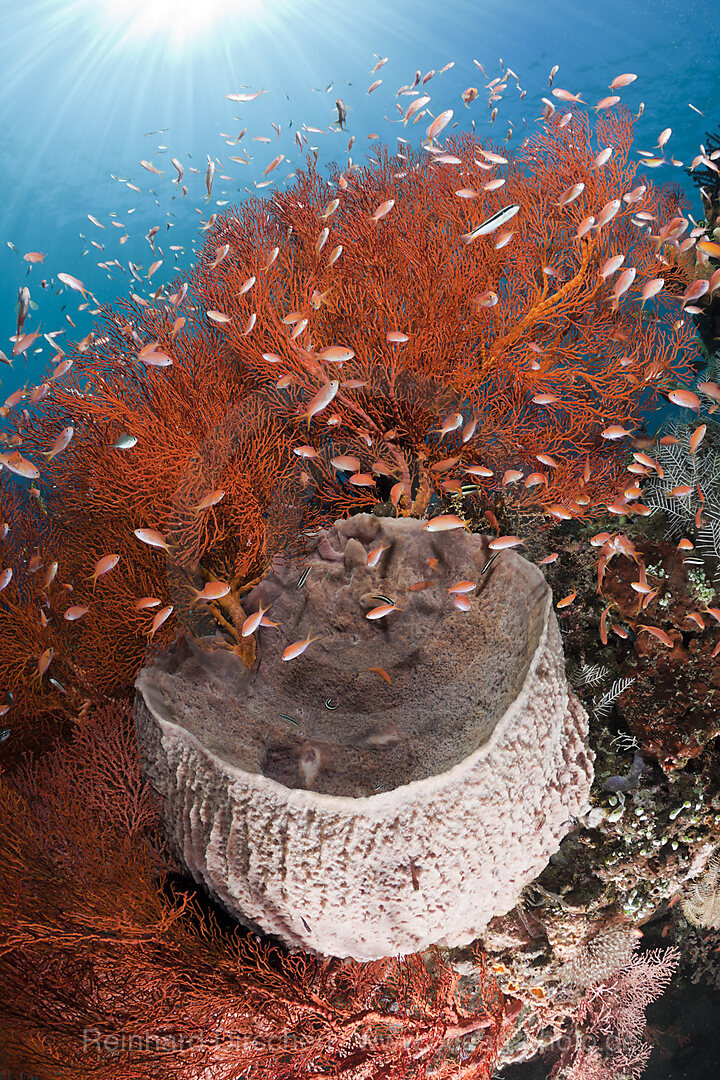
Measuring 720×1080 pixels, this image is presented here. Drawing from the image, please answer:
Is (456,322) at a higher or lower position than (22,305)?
lower

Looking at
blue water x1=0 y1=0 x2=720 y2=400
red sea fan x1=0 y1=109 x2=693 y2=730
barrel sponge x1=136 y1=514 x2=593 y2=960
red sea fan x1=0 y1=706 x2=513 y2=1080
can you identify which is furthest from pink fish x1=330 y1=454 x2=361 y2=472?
blue water x1=0 y1=0 x2=720 y2=400

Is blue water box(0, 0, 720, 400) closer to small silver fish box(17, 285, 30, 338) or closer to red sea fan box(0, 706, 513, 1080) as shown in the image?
small silver fish box(17, 285, 30, 338)

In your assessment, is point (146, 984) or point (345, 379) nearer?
point (146, 984)

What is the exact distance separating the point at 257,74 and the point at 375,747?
3327 cm

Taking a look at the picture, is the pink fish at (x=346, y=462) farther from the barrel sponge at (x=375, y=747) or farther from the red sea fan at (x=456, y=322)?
the red sea fan at (x=456, y=322)

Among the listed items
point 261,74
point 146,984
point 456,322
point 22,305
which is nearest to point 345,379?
point 456,322

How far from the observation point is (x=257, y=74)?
84.6 ft

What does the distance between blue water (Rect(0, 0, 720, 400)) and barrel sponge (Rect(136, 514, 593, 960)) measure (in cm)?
1777

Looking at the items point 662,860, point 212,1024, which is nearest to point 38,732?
point 212,1024

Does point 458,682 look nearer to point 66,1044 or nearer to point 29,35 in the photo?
point 66,1044

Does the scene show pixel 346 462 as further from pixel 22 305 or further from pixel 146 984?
pixel 146 984

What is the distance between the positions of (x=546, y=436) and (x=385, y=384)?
134 centimetres

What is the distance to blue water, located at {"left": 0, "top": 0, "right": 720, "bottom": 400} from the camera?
67.3 feet

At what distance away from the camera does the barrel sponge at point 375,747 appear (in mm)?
2389
